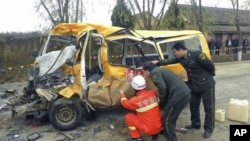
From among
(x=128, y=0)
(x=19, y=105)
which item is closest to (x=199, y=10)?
(x=128, y=0)

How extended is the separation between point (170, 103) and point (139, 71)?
1.59 metres

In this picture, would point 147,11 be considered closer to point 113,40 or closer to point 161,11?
point 161,11

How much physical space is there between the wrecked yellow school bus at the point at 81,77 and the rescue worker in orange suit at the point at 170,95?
3.84ft

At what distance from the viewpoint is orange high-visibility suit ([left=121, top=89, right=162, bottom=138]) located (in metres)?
5.02

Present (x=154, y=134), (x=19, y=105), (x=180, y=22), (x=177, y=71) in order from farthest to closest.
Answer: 1. (x=180, y=22)
2. (x=177, y=71)
3. (x=19, y=105)
4. (x=154, y=134)

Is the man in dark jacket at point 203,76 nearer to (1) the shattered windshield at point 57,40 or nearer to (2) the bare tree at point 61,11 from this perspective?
(1) the shattered windshield at point 57,40

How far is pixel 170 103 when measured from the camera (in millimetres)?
4906

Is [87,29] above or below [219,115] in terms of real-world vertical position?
above

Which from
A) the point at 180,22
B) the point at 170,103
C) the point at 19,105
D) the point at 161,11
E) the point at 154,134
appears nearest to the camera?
the point at 170,103

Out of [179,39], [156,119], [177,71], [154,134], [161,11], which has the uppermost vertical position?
[161,11]

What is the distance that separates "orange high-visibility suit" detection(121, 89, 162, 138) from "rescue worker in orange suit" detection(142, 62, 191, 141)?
132 millimetres

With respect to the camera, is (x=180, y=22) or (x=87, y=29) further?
(x=180, y=22)

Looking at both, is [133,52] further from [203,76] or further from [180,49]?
[203,76]

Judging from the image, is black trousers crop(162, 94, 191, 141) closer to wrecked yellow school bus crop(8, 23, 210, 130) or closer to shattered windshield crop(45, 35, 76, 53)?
wrecked yellow school bus crop(8, 23, 210, 130)
